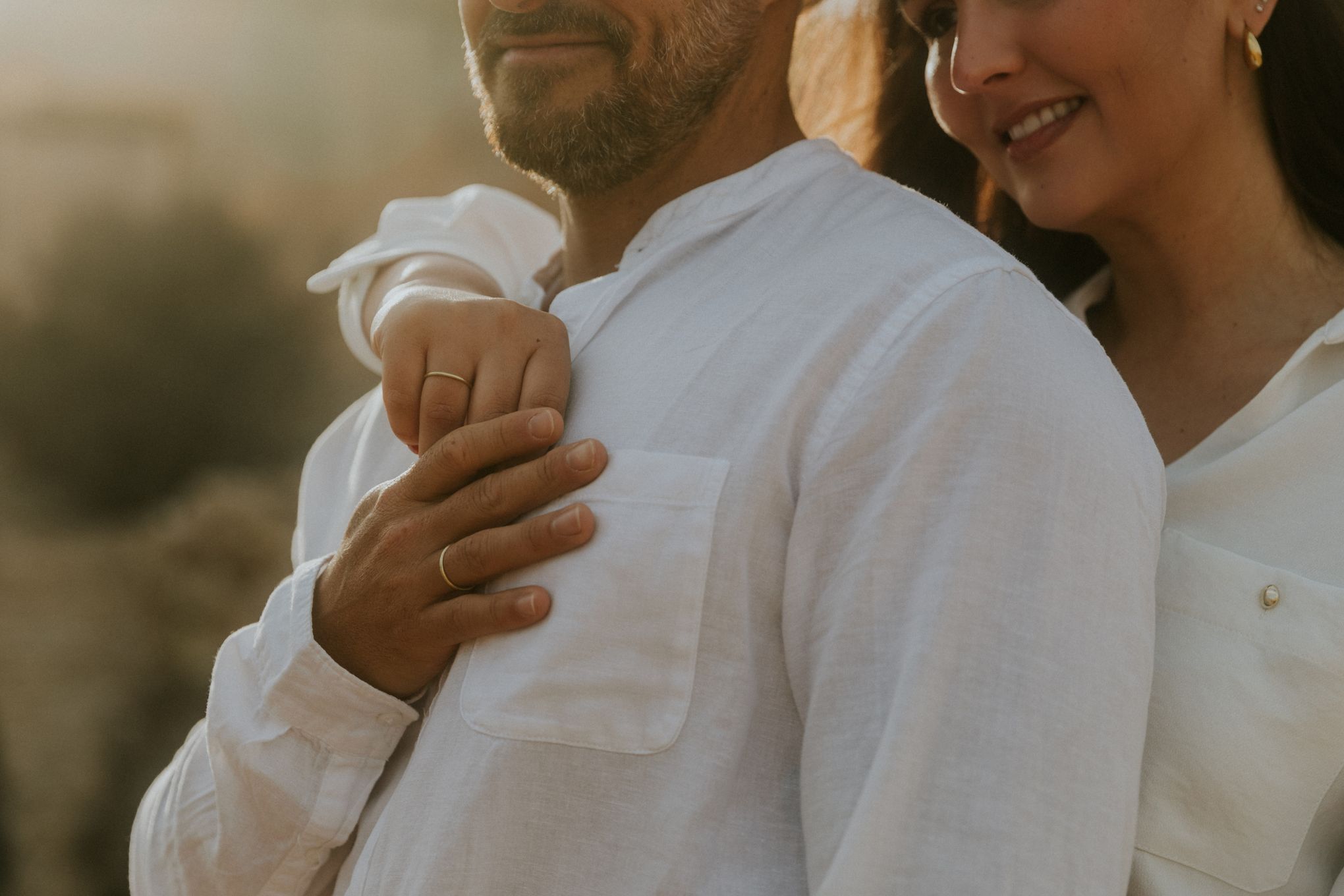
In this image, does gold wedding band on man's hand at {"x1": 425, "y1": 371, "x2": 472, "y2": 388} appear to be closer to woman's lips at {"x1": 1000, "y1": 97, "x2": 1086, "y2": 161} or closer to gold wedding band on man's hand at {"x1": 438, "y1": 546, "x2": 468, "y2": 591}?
gold wedding band on man's hand at {"x1": 438, "y1": 546, "x2": 468, "y2": 591}

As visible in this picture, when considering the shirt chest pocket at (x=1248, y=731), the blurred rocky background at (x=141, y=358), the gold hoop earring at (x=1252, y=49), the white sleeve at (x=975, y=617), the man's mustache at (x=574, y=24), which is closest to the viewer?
the white sleeve at (x=975, y=617)

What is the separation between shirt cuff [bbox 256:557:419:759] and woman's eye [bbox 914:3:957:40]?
3.90ft

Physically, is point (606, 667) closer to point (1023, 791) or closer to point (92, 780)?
point (1023, 791)

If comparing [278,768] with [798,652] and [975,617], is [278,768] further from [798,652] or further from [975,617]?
[975,617]

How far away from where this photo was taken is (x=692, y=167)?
146 cm

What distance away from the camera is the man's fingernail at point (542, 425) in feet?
3.60

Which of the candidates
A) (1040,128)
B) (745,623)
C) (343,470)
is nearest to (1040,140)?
(1040,128)

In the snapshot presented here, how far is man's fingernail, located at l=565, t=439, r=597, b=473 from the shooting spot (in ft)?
3.52

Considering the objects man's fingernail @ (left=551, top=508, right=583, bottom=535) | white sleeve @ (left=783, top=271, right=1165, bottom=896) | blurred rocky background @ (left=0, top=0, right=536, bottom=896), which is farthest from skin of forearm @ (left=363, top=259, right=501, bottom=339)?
blurred rocky background @ (left=0, top=0, right=536, bottom=896)

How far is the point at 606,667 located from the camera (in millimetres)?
1012

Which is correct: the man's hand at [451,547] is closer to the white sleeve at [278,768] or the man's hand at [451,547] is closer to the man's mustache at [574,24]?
the white sleeve at [278,768]

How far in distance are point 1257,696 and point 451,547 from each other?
760mm

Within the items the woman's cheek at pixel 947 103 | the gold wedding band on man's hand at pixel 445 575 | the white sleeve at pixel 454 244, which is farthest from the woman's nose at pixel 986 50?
the gold wedding band on man's hand at pixel 445 575

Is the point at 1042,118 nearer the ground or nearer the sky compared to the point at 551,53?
nearer the ground
